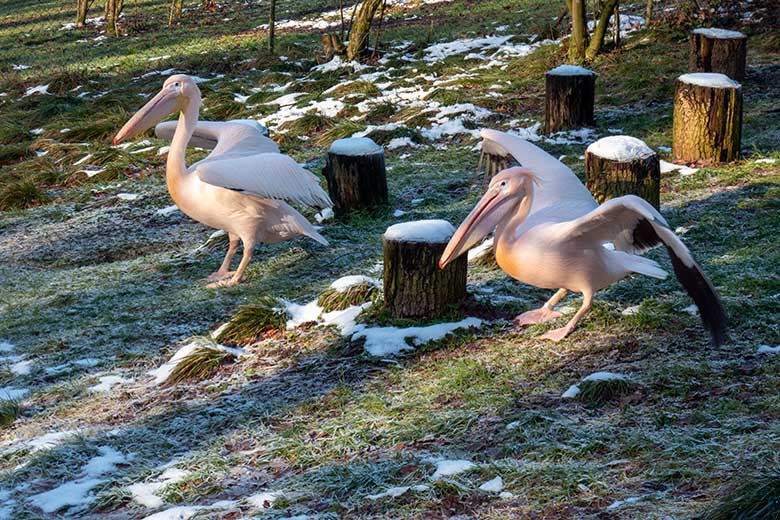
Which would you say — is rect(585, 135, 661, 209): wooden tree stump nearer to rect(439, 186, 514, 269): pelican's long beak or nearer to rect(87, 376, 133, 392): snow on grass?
rect(439, 186, 514, 269): pelican's long beak

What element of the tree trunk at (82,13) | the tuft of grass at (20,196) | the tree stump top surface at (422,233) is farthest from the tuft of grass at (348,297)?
the tree trunk at (82,13)

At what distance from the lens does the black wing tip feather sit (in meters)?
3.79

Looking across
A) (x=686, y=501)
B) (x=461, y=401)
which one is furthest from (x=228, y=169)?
(x=686, y=501)

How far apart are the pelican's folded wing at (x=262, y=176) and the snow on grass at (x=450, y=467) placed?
2.96 metres

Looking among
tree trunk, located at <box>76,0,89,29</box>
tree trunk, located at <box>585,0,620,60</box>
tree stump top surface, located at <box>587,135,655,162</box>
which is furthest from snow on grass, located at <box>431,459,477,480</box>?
tree trunk, located at <box>76,0,89,29</box>

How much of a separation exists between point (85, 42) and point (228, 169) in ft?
56.4

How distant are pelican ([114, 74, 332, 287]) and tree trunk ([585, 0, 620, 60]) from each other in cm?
666

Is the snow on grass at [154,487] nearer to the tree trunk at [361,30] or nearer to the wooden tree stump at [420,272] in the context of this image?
the wooden tree stump at [420,272]

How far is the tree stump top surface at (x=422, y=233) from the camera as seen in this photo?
4938mm

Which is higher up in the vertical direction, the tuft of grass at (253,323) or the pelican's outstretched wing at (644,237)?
the pelican's outstretched wing at (644,237)

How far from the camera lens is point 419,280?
5.01 meters

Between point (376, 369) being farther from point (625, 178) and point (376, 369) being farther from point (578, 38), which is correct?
point (578, 38)

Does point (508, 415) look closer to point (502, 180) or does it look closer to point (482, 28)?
point (502, 180)

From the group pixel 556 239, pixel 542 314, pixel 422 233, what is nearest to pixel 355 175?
pixel 422 233
